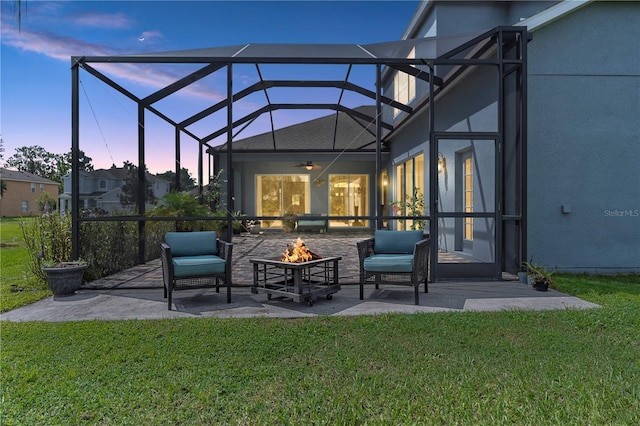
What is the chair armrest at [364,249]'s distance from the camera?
16.8 ft

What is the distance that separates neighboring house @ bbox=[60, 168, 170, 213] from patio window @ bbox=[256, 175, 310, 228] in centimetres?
790

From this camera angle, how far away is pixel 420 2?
1052cm

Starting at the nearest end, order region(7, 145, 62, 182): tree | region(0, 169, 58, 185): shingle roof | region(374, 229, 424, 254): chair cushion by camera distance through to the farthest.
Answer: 1. region(374, 229, 424, 254): chair cushion
2. region(0, 169, 58, 185): shingle roof
3. region(7, 145, 62, 182): tree

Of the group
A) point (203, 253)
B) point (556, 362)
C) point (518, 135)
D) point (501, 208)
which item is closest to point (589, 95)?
point (518, 135)

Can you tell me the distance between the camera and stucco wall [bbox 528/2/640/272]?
254 inches

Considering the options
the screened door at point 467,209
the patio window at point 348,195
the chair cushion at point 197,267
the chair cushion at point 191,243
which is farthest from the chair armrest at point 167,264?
the patio window at point 348,195

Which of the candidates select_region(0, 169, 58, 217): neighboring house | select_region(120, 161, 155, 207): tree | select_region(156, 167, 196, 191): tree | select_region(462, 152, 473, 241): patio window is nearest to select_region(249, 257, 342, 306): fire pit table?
select_region(462, 152, 473, 241): patio window

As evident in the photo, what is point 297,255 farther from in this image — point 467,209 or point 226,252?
point 467,209

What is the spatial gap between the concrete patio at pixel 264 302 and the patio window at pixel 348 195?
10.0 m

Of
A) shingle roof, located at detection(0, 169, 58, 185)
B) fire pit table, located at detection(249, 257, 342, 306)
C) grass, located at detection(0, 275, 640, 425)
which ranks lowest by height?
grass, located at detection(0, 275, 640, 425)

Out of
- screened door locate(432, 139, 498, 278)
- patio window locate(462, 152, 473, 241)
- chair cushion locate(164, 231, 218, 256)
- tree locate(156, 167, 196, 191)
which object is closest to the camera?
chair cushion locate(164, 231, 218, 256)

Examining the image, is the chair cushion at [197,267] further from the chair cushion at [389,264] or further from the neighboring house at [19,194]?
the neighboring house at [19,194]

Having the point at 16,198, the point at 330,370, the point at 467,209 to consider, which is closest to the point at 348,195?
the point at 467,209

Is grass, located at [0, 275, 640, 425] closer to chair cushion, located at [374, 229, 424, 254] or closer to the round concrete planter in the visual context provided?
the round concrete planter
